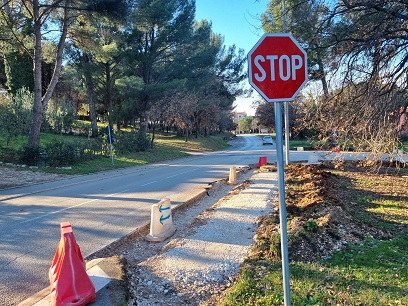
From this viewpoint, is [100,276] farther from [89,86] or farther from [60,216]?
[89,86]

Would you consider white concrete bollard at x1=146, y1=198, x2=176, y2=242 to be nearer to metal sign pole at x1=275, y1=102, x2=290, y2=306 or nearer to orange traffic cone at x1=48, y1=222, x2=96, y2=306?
orange traffic cone at x1=48, y1=222, x2=96, y2=306

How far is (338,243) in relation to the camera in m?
5.52

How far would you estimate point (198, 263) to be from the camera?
16.1 feet

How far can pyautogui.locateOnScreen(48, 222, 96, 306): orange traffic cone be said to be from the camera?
3.58 metres

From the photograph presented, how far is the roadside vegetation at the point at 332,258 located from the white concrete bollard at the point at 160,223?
190 centimetres

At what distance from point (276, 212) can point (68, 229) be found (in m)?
5.36

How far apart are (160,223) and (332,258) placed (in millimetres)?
3286

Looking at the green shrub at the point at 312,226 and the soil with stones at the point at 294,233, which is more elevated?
the green shrub at the point at 312,226

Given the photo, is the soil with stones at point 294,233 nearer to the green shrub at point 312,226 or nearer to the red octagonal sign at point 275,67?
the green shrub at point 312,226

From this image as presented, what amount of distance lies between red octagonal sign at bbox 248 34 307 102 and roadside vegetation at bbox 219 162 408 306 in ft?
7.56

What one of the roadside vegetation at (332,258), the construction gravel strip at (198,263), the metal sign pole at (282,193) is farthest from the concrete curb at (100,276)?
the metal sign pole at (282,193)

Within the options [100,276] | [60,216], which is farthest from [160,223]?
[60,216]

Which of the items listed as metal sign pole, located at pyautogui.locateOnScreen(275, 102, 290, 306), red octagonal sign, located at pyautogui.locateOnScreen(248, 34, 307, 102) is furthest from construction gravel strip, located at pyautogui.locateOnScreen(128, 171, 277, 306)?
red octagonal sign, located at pyautogui.locateOnScreen(248, 34, 307, 102)

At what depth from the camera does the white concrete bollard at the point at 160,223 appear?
6.47 metres
